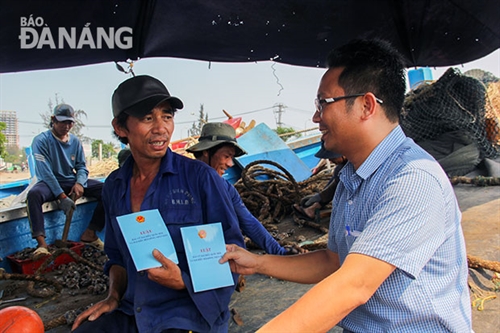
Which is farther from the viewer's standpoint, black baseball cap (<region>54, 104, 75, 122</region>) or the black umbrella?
black baseball cap (<region>54, 104, 75, 122</region>)

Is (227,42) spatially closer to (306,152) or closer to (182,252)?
(182,252)

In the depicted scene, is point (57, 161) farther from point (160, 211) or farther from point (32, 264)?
point (160, 211)

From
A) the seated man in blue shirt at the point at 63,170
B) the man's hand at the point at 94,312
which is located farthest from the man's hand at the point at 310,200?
the man's hand at the point at 94,312

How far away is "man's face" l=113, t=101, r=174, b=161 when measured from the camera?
1963 mm

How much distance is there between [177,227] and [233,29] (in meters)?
2.62

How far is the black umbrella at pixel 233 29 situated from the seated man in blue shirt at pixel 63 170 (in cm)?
184

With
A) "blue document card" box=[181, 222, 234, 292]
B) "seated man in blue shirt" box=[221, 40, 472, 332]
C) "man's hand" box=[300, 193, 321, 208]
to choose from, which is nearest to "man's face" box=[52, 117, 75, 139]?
"man's hand" box=[300, 193, 321, 208]

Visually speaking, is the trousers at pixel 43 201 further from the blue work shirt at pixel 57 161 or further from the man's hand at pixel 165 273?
the man's hand at pixel 165 273

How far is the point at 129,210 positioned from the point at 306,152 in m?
7.21

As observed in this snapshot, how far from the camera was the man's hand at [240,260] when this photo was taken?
1.74 meters

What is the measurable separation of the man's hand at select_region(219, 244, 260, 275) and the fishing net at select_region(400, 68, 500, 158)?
4885mm

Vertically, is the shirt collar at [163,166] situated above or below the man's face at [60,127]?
below

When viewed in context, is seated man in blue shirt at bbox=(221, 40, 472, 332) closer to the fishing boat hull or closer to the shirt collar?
the shirt collar

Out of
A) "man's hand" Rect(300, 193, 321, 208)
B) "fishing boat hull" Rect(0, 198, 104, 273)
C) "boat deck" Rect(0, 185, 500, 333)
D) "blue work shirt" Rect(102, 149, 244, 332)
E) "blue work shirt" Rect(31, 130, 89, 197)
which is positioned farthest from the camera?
"man's hand" Rect(300, 193, 321, 208)
